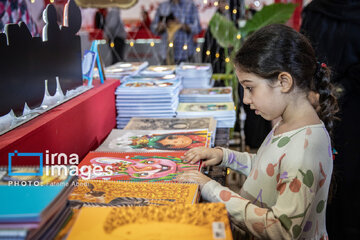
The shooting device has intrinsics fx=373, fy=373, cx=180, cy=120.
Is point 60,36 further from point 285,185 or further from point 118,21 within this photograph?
point 118,21

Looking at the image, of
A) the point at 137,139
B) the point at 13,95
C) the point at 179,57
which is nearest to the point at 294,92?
the point at 137,139

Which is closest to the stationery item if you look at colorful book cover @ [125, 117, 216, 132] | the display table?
colorful book cover @ [125, 117, 216, 132]

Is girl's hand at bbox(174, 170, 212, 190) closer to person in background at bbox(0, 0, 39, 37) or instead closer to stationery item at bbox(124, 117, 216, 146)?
stationery item at bbox(124, 117, 216, 146)

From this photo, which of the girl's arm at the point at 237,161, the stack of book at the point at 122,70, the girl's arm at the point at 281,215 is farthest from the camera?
the stack of book at the point at 122,70

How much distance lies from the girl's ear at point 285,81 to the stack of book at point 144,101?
31.4 inches

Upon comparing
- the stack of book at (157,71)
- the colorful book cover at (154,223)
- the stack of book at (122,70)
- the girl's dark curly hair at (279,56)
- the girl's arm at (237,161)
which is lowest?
the girl's arm at (237,161)

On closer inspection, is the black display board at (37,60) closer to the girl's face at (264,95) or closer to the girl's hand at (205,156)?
the girl's hand at (205,156)

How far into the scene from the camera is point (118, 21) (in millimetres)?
4121

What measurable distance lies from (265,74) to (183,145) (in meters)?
0.45

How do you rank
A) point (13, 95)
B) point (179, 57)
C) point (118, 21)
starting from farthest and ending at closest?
point (118, 21) < point (179, 57) < point (13, 95)

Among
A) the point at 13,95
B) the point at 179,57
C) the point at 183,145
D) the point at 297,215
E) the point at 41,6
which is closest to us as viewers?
the point at 297,215

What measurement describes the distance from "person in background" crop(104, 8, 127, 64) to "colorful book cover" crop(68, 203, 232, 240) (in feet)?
11.2

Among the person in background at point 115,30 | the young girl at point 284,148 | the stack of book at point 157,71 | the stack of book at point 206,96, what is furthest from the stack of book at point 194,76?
the person in background at point 115,30

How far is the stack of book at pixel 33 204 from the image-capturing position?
1.86ft
